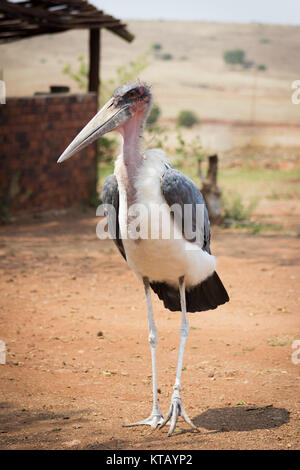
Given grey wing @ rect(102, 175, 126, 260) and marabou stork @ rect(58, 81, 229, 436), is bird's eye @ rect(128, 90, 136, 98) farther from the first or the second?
grey wing @ rect(102, 175, 126, 260)

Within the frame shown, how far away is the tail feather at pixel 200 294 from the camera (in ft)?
13.4

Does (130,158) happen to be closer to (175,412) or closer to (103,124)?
(103,124)

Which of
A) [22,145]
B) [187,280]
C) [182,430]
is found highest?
[22,145]

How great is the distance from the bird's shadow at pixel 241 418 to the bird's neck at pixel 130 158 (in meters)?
1.23

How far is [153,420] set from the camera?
141 inches

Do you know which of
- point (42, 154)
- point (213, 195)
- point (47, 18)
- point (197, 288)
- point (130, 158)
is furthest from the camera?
point (42, 154)

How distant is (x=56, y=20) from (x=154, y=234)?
615 centimetres

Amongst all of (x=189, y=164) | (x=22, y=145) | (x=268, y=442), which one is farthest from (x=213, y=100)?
(x=268, y=442)

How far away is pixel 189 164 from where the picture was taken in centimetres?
1617

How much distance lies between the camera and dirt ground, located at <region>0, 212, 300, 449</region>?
11.3ft

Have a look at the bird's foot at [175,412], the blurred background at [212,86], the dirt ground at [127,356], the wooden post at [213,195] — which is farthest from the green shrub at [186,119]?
the bird's foot at [175,412]

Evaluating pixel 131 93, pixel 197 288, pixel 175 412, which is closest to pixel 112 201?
pixel 131 93

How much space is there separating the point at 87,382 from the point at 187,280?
932mm

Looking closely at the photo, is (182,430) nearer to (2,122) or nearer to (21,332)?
(21,332)
